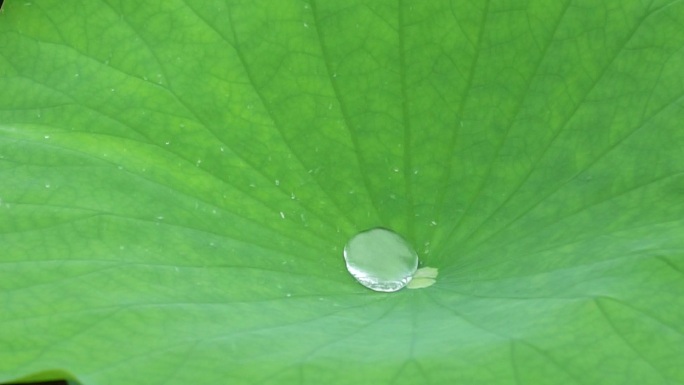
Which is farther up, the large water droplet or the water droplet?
the large water droplet

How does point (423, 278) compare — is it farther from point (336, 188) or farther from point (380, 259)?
point (336, 188)

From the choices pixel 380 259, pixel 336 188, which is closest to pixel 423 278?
pixel 380 259

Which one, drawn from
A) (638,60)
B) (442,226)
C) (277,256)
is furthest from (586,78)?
(277,256)

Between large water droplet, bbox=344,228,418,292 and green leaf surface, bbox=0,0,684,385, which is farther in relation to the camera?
large water droplet, bbox=344,228,418,292

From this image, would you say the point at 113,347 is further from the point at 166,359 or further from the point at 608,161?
the point at 608,161

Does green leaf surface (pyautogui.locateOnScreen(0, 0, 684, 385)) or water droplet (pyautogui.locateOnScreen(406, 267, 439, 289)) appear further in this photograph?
water droplet (pyautogui.locateOnScreen(406, 267, 439, 289))
